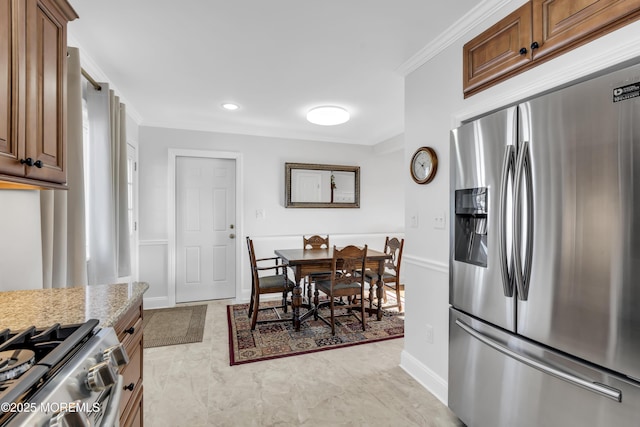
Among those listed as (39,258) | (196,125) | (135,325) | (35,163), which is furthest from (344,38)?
(196,125)

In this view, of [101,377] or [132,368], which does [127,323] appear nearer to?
[132,368]

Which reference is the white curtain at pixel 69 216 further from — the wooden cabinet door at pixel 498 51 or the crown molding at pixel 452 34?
the wooden cabinet door at pixel 498 51

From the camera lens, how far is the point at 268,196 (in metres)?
Result: 4.49

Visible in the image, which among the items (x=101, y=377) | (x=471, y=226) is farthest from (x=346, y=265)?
(x=101, y=377)

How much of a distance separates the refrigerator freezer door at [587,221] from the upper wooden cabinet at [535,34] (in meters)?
0.28

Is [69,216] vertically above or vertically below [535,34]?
below

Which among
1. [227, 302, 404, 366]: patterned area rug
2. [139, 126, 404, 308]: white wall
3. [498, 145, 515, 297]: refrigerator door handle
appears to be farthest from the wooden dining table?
[498, 145, 515, 297]: refrigerator door handle

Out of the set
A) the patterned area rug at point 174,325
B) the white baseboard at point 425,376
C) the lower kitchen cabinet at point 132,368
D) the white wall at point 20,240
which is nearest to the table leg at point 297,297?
the patterned area rug at point 174,325

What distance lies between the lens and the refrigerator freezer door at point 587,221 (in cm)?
107

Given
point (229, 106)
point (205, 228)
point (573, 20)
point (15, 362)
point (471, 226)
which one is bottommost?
point (15, 362)

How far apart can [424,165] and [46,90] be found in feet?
7.16

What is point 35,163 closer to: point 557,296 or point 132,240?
point 557,296

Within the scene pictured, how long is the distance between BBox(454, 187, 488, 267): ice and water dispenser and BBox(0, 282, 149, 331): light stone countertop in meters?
1.75

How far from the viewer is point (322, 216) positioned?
4777mm
